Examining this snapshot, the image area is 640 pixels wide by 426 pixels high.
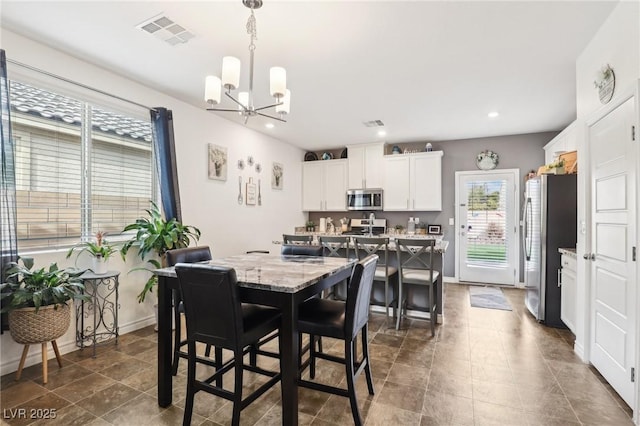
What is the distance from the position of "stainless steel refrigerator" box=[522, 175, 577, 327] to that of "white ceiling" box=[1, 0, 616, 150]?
43.3 inches

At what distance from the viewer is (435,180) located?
18.3ft

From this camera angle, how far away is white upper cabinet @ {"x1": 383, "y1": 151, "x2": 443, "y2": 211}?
5.58m

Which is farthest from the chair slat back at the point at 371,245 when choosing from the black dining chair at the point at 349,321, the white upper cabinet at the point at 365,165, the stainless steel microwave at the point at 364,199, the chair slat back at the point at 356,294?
the white upper cabinet at the point at 365,165

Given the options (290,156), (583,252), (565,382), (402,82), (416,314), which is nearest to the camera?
(565,382)

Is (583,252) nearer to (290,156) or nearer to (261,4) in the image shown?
(261,4)

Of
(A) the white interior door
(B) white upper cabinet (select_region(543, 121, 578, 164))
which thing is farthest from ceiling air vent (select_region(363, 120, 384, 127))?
(A) the white interior door

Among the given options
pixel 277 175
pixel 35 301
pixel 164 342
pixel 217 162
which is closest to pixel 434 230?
pixel 277 175

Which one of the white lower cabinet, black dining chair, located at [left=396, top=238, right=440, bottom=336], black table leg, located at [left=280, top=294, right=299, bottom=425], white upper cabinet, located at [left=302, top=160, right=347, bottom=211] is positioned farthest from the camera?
white upper cabinet, located at [left=302, top=160, right=347, bottom=211]

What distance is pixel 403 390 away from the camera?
2244 mm

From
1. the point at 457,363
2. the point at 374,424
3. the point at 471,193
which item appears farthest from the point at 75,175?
the point at 471,193

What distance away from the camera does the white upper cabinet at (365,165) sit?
5.97m

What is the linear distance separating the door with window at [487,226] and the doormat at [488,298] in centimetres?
37

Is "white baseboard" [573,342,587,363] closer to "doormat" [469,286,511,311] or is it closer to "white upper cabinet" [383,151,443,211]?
"doormat" [469,286,511,311]

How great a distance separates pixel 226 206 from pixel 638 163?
4.23 metres
